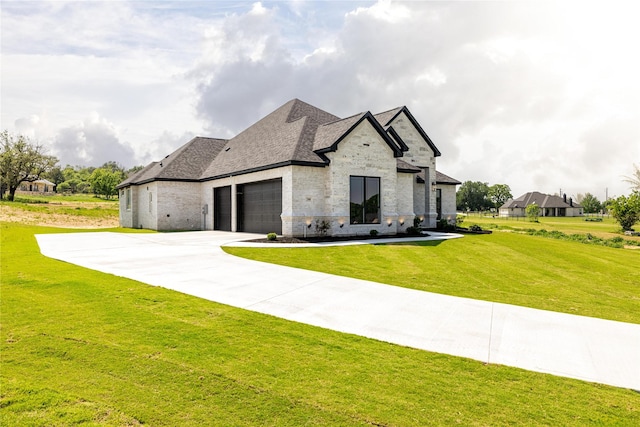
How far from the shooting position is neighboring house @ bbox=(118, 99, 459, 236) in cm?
2142

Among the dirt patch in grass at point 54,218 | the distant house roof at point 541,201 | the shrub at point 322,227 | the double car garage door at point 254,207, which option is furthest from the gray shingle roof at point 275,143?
the distant house roof at point 541,201

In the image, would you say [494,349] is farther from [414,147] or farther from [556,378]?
[414,147]

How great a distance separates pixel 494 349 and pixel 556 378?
1.00 m

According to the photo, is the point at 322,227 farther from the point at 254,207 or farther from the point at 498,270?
the point at 498,270

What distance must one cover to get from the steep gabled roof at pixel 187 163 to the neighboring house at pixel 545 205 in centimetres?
9525

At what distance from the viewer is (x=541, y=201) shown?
105500mm

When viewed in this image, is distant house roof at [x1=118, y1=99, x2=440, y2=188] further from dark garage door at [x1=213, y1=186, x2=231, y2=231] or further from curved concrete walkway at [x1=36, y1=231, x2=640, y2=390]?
curved concrete walkway at [x1=36, y1=231, x2=640, y2=390]

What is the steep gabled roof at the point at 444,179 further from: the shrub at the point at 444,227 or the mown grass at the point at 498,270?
the mown grass at the point at 498,270

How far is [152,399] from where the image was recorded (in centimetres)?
407

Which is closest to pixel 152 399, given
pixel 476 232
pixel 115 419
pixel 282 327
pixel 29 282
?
pixel 115 419

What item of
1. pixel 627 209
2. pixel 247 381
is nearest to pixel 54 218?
pixel 247 381

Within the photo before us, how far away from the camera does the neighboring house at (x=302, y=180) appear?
70.3 ft

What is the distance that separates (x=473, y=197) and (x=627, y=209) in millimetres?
91855

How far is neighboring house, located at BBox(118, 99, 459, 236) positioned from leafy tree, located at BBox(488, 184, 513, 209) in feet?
351
